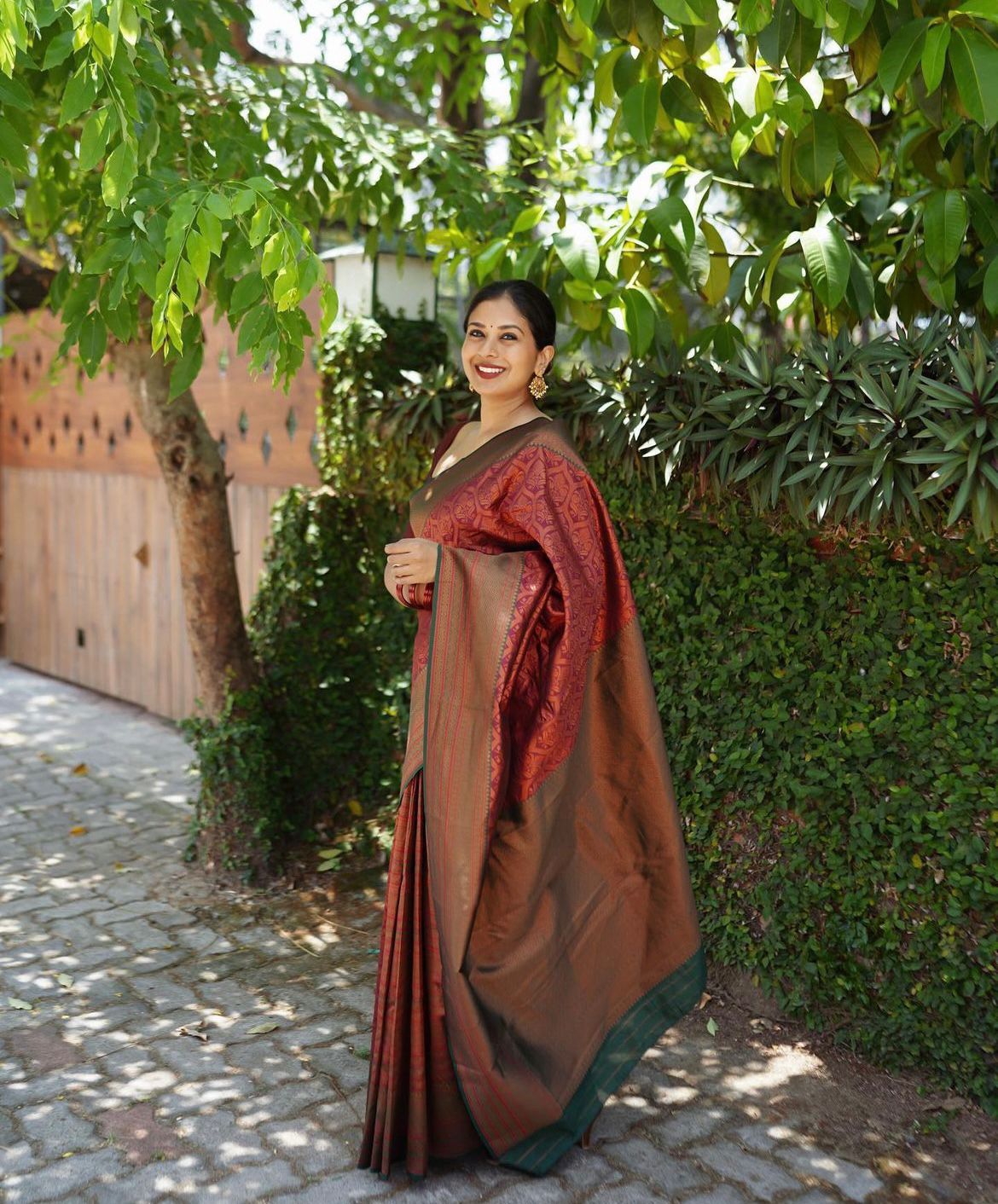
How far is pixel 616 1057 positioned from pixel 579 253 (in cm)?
217

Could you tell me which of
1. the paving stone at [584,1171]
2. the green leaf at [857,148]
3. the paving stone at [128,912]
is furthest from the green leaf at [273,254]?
the paving stone at [128,912]

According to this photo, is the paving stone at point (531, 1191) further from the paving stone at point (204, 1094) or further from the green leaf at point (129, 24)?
the green leaf at point (129, 24)

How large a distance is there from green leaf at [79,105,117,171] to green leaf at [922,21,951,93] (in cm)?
165

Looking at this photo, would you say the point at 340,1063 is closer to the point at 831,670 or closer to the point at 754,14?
the point at 831,670

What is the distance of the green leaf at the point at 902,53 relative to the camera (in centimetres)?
271

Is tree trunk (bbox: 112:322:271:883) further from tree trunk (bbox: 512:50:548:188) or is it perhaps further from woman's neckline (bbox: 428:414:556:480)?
tree trunk (bbox: 512:50:548:188)

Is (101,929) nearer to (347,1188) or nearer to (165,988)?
(165,988)

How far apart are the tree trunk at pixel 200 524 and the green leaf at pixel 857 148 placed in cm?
267

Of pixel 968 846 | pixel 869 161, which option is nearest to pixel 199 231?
pixel 869 161

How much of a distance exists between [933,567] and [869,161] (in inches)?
42.5

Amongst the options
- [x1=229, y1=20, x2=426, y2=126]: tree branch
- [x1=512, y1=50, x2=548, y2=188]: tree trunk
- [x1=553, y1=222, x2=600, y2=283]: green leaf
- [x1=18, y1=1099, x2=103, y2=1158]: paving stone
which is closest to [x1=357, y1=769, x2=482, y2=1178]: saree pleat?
[x1=18, y1=1099, x2=103, y2=1158]: paving stone

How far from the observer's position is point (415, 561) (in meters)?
2.83

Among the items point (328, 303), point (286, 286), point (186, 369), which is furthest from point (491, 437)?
point (186, 369)

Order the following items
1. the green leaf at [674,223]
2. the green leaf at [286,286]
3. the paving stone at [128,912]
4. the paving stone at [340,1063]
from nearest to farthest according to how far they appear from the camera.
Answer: the green leaf at [286,286], the paving stone at [340,1063], the green leaf at [674,223], the paving stone at [128,912]
